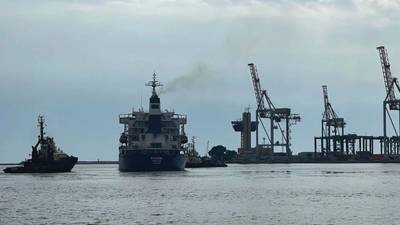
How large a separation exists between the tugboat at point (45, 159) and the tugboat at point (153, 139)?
1290cm

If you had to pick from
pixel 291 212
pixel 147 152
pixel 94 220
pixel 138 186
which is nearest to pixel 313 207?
pixel 291 212

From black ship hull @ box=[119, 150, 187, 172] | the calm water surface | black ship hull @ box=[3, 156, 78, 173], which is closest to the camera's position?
the calm water surface

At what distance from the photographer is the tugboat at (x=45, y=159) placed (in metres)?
155

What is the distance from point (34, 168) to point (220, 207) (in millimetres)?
94769

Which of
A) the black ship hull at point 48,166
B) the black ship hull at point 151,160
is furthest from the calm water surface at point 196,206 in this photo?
the black ship hull at point 48,166

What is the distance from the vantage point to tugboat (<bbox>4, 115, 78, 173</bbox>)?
155 metres

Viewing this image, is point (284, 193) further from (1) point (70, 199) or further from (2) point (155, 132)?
(2) point (155, 132)

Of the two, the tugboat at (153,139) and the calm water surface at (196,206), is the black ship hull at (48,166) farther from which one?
the calm water surface at (196,206)

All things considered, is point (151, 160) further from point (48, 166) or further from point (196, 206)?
point (196, 206)

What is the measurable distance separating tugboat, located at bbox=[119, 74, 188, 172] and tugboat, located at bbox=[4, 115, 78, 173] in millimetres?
12895

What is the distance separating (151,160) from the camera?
147 meters

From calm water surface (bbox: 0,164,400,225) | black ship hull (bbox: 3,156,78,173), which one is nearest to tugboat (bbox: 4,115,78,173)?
black ship hull (bbox: 3,156,78,173)

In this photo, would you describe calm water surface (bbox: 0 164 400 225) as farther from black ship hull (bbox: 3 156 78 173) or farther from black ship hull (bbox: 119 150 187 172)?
black ship hull (bbox: 3 156 78 173)

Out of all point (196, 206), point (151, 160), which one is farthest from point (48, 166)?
point (196, 206)
